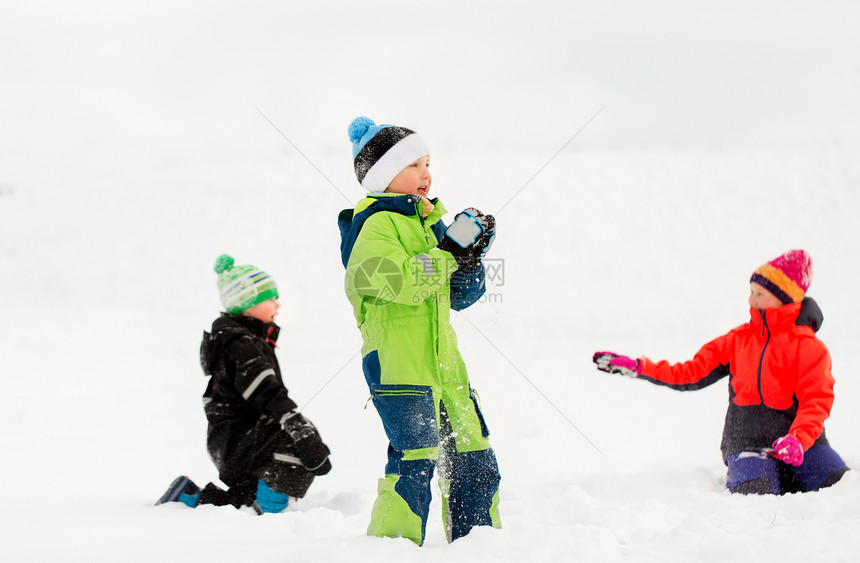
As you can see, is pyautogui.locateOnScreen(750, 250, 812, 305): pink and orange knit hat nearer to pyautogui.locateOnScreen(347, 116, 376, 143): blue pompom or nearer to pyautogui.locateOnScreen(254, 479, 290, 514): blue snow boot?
pyautogui.locateOnScreen(347, 116, 376, 143): blue pompom

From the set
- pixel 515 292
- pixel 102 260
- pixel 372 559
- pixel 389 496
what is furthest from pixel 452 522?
pixel 102 260

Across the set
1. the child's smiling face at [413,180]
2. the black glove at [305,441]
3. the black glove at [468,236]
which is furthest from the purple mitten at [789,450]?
the black glove at [305,441]

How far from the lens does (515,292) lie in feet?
37.5

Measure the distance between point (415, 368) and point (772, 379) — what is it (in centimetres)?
217

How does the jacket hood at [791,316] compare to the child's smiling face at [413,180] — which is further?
the jacket hood at [791,316]

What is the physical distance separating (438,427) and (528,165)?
12.0 meters

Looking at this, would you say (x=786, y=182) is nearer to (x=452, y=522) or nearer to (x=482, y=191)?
(x=482, y=191)

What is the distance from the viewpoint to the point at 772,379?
3.88 meters

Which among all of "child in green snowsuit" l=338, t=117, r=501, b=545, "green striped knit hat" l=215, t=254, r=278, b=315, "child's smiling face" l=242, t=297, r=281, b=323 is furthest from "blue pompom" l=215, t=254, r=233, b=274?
"child in green snowsuit" l=338, t=117, r=501, b=545

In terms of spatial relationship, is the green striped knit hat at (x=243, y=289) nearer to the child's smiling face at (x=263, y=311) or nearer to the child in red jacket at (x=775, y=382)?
the child's smiling face at (x=263, y=311)

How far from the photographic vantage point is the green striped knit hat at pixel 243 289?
4.04 metres

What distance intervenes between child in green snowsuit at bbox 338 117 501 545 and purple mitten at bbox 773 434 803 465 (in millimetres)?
1571

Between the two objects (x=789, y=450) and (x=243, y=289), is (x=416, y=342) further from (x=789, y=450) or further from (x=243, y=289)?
(x=789, y=450)

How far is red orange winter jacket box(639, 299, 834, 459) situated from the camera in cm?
372
